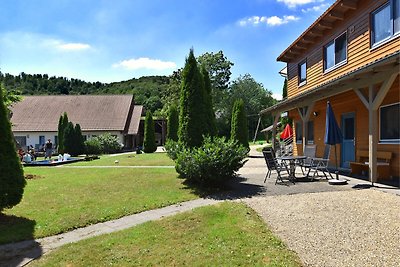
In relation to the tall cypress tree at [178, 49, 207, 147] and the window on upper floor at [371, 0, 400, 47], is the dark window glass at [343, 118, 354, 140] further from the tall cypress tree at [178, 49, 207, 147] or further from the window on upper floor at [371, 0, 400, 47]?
the tall cypress tree at [178, 49, 207, 147]

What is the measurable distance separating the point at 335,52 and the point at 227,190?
801cm

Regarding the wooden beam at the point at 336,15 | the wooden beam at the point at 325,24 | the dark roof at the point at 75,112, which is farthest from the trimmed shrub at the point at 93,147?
the wooden beam at the point at 336,15

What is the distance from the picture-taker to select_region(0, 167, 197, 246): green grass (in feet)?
18.5

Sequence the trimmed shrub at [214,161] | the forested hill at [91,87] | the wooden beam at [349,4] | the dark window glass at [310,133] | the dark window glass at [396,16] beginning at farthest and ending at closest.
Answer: the forested hill at [91,87], the dark window glass at [310,133], the wooden beam at [349,4], the dark window glass at [396,16], the trimmed shrub at [214,161]

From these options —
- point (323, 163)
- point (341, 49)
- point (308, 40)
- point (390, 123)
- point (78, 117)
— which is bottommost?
point (323, 163)

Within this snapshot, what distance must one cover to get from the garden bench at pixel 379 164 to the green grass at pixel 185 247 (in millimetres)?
5286

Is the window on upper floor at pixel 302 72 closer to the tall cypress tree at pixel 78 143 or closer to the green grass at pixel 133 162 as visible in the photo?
the green grass at pixel 133 162

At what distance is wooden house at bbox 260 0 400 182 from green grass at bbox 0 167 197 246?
534 centimetres

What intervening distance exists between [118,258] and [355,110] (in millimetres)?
10020

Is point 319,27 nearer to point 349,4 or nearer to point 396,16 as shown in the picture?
point 349,4

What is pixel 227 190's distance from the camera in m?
8.37

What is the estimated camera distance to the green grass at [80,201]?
5.65 metres

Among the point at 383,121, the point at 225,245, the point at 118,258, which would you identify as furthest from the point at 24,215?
the point at 383,121

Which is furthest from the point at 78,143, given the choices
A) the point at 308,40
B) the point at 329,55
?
the point at 329,55
